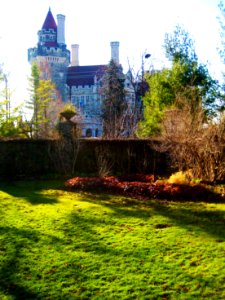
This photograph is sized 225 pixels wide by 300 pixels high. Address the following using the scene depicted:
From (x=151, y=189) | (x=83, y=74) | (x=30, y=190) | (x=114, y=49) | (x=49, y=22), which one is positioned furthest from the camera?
(x=49, y=22)

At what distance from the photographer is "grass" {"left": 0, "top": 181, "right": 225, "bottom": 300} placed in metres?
4.72

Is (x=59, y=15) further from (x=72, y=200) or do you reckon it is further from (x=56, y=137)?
(x=72, y=200)

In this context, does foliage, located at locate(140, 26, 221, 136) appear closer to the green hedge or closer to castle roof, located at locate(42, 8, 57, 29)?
the green hedge

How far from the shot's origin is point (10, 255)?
5980mm

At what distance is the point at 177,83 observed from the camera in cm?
1820

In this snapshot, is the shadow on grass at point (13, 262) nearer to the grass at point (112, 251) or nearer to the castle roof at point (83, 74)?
the grass at point (112, 251)

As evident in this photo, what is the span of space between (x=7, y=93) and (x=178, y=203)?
17.9 metres

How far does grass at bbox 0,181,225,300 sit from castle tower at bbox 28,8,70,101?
57.6m

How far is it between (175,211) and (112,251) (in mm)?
3200

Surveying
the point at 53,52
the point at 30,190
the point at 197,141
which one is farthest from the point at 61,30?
the point at 197,141

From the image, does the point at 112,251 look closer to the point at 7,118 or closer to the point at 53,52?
the point at 7,118

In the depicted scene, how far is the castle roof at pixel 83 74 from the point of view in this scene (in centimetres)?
6303

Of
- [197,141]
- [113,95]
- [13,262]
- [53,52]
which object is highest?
[53,52]

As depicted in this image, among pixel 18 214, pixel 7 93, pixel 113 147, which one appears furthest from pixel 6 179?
pixel 7 93
